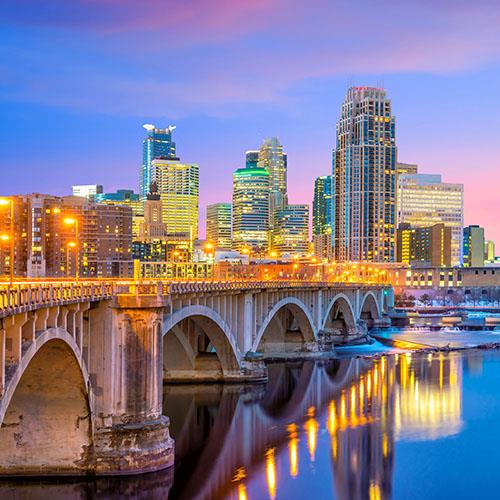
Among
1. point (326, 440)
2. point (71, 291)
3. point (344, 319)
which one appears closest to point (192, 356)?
point (326, 440)

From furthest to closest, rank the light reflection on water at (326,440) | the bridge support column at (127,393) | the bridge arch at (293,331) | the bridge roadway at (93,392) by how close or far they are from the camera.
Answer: the bridge arch at (293,331)
the light reflection on water at (326,440)
the bridge support column at (127,393)
the bridge roadway at (93,392)

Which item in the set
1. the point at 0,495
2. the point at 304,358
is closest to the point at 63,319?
the point at 0,495

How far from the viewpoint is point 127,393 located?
42.5 m

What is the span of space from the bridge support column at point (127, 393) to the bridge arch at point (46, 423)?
87 centimetres

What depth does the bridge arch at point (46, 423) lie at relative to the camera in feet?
133

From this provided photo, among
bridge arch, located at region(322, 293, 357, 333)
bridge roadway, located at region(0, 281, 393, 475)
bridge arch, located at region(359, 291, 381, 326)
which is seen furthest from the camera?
bridge arch, located at region(359, 291, 381, 326)

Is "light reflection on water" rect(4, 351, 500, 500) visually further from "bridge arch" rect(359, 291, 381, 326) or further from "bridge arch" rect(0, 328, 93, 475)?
"bridge arch" rect(359, 291, 381, 326)

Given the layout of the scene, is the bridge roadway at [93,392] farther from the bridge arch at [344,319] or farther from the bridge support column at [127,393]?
the bridge arch at [344,319]

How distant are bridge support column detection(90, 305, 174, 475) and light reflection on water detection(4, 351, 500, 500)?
106 centimetres

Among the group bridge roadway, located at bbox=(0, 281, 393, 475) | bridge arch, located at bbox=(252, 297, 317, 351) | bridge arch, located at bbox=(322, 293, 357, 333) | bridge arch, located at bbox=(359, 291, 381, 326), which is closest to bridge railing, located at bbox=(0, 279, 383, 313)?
bridge roadway, located at bbox=(0, 281, 393, 475)

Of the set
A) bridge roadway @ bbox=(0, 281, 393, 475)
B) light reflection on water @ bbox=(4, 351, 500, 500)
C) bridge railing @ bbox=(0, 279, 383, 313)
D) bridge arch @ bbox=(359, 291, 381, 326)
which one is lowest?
light reflection on water @ bbox=(4, 351, 500, 500)

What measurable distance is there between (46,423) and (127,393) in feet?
13.6

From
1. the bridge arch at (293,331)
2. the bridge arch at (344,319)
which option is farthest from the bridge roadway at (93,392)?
the bridge arch at (344,319)

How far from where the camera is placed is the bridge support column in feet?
136
